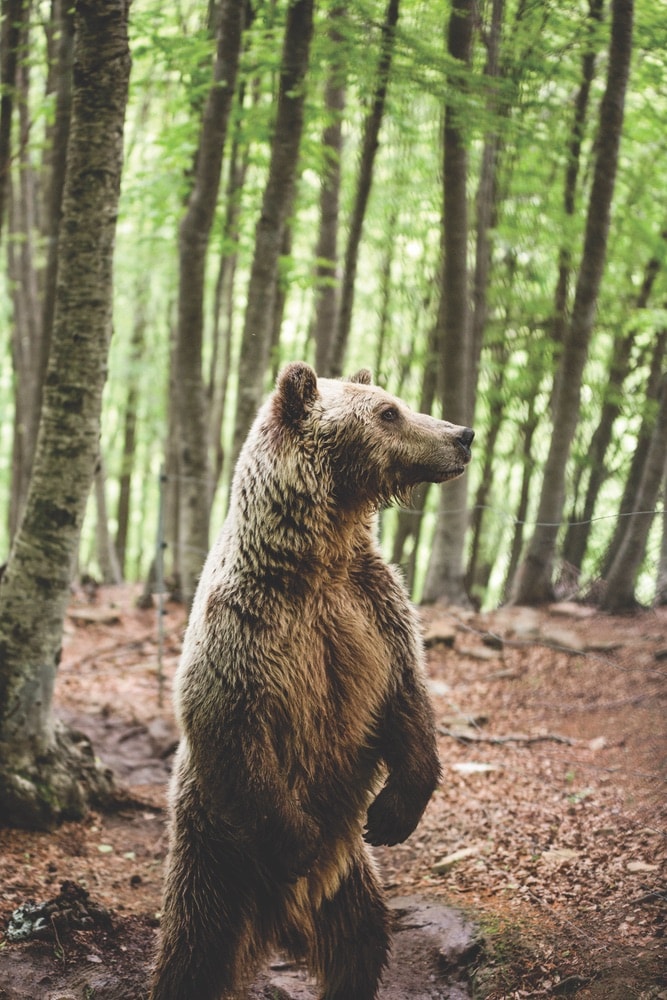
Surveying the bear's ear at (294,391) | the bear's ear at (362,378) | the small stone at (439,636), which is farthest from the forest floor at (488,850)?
the bear's ear at (294,391)

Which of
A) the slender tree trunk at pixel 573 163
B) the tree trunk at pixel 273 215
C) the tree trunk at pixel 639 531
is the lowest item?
the tree trunk at pixel 639 531

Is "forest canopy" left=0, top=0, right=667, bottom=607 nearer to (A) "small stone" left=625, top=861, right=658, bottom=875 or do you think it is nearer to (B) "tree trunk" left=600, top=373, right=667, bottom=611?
(B) "tree trunk" left=600, top=373, right=667, bottom=611

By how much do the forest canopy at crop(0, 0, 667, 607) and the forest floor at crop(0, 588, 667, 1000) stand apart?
5.49 ft

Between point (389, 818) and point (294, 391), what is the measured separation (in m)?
1.87

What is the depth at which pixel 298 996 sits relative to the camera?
14.5 feet

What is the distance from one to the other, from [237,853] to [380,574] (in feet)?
4.29

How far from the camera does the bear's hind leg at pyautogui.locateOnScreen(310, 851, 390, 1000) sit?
12.1 feet

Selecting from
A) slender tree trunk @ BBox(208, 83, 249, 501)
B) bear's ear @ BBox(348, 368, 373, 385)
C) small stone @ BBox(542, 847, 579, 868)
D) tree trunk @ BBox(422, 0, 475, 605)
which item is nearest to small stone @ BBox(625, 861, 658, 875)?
small stone @ BBox(542, 847, 579, 868)

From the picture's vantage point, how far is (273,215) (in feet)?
26.1

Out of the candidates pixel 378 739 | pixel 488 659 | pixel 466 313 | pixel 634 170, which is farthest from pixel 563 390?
pixel 378 739

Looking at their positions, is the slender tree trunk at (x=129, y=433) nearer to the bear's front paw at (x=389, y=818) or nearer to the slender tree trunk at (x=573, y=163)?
the slender tree trunk at (x=573, y=163)

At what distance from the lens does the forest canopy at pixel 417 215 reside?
7.57m

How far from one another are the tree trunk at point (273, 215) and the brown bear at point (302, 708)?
447cm

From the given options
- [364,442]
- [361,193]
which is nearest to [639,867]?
[364,442]
